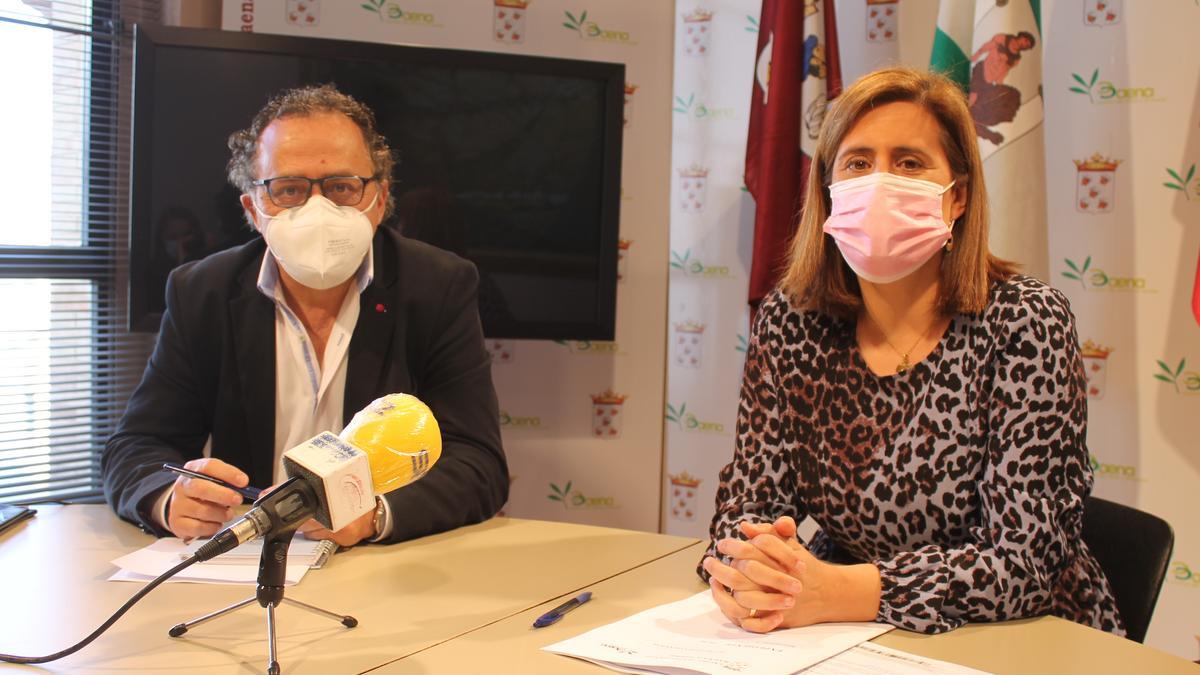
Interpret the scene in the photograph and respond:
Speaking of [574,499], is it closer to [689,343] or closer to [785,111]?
[689,343]

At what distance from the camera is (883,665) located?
3.89ft

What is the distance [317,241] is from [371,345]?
0.23 meters

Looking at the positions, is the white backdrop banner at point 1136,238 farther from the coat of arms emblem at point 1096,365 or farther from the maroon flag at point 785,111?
the maroon flag at point 785,111

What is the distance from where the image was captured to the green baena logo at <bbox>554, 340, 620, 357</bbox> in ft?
11.2

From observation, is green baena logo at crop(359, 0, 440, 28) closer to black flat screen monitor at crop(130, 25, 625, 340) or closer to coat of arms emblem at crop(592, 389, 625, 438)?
black flat screen monitor at crop(130, 25, 625, 340)

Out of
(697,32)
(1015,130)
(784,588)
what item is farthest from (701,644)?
(697,32)

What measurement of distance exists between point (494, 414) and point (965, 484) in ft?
3.03

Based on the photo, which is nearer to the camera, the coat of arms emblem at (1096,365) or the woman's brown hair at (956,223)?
the woman's brown hair at (956,223)

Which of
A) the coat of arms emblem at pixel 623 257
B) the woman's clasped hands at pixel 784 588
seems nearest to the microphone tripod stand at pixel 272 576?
the woman's clasped hands at pixel 784 588

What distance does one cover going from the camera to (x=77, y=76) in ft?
10.2

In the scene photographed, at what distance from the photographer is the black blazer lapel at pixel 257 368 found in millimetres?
1959

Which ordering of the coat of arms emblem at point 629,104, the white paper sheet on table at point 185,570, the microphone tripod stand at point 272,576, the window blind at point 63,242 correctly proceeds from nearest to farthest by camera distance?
1. the microphone tripod stand at point 272,576
2. the white paper sheet on table at point 185,570
3. the window blind at point 63,242
4. the coat of arms emblem at point 629,104

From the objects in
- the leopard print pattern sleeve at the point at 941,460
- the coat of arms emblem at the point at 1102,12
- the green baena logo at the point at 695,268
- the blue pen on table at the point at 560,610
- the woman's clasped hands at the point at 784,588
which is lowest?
the blue pen on table at the point at 560,610

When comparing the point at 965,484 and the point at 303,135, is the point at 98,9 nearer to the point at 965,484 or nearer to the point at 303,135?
the point at 303,135
